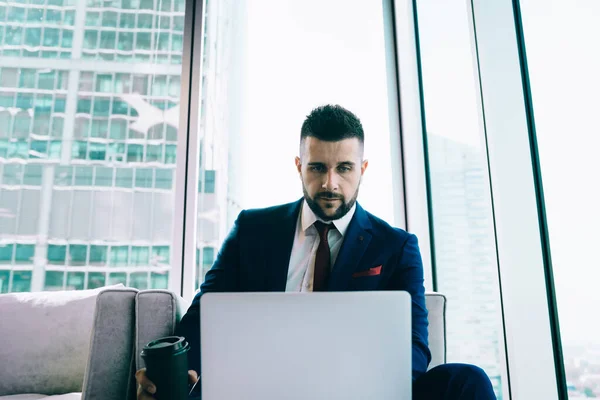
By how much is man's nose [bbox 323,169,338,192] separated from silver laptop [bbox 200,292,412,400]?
0.94 metres

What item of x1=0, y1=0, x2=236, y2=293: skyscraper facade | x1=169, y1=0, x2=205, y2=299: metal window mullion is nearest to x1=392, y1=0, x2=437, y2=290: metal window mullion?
x1=0, y1=0, x2=236, y2=293: skyscraper facade

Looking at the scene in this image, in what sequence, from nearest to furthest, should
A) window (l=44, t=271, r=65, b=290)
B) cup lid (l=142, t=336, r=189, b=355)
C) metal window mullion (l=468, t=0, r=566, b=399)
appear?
cup lid (l=142, t=336, r=189, b=355)
metal window mullion (l=468, t=0, r=566, b=399)
window (l=44, t=271, r=65, b=290)

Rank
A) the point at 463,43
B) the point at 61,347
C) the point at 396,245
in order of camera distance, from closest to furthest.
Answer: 1. the point at 396,245
2. the point at 61,347
3. the point at 463,43

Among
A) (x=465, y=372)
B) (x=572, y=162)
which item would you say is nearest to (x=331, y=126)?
(x=572, y=162)

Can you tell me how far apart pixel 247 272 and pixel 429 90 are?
1612 millimetres

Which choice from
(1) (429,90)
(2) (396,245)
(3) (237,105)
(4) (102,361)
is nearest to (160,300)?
(4) (102,361)

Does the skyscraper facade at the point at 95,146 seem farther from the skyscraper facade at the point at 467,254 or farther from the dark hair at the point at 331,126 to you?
the skyscraper facade at the point at 467,254

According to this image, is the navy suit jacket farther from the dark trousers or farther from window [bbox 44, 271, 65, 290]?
window [bbox 44, 271, 65, 290]

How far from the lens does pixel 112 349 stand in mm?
1304

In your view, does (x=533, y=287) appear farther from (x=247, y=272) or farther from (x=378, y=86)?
(x=378, y=86)

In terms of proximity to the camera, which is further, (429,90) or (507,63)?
(429,90)

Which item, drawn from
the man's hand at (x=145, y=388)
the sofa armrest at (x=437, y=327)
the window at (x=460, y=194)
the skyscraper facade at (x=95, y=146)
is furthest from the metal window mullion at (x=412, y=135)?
the man's hand at (x=145, y=388)

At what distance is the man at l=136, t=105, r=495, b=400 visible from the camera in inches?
58.6

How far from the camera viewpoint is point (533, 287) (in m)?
1.43
